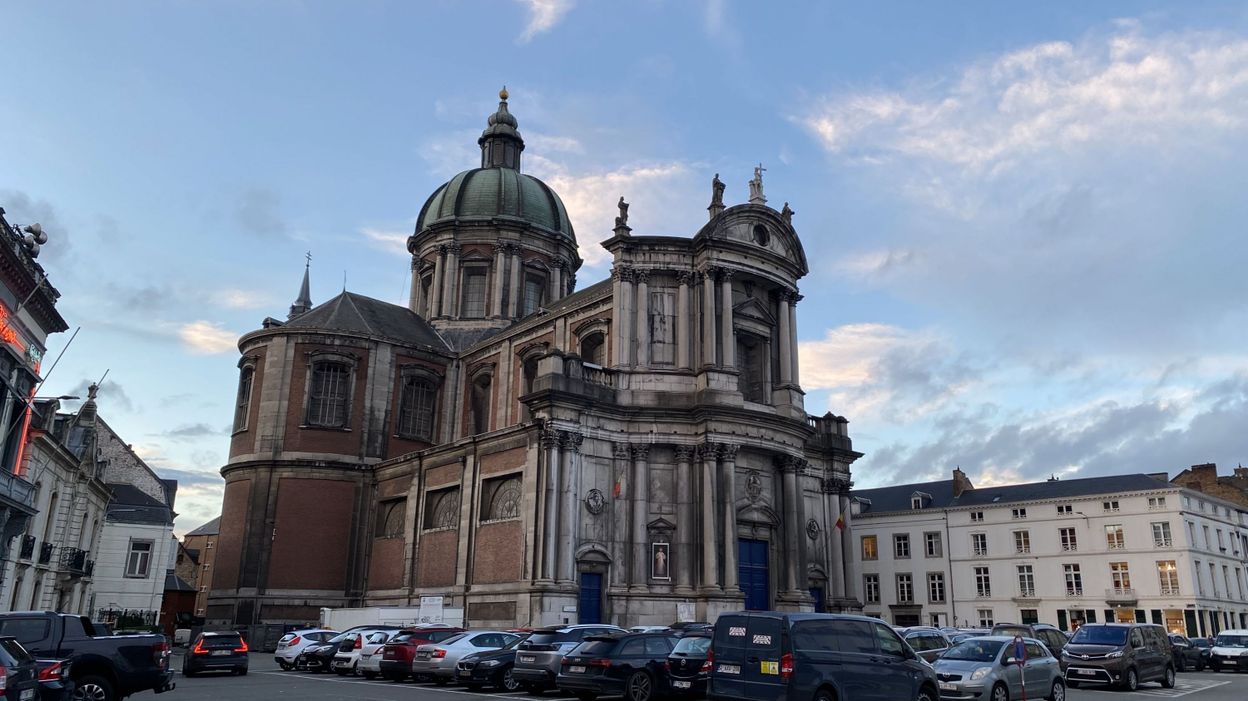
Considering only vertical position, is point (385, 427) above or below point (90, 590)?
above

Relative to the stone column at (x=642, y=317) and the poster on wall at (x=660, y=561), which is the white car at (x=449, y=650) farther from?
the stone column at (x=642, y=317)

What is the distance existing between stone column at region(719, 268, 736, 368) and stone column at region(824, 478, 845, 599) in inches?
330

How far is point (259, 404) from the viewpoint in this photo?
4297 centimetres

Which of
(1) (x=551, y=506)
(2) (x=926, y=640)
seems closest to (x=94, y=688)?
(1) (x=551, y=506)

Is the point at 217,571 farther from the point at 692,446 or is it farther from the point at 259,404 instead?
the point at 692,446

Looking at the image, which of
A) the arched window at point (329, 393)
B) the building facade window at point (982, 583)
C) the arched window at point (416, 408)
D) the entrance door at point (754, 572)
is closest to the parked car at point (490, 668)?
the entrance door at point (754, 572)

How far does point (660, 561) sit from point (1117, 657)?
1411cm

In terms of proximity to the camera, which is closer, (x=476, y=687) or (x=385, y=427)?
(x=476, y=687)

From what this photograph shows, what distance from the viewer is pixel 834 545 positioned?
3694cm

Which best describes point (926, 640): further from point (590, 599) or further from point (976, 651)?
point (590, 599)

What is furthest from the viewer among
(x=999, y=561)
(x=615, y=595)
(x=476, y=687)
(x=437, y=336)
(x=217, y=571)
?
(x=999, y=561)

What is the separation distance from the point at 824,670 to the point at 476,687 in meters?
10.4

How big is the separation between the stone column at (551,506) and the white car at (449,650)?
743 centimetres

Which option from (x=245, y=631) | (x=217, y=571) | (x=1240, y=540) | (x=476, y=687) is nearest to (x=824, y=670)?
(x=476, y=687)
